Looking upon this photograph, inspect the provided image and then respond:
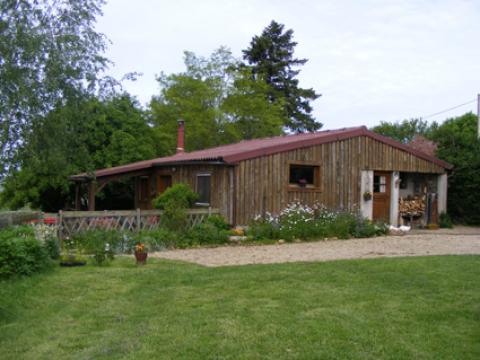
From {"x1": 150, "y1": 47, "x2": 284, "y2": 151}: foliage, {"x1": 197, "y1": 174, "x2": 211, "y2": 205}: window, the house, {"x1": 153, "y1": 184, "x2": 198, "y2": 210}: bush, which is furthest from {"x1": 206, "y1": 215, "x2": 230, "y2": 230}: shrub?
{"x1": 150, "y1": 47, "x2": 284, "y2": 151}: foliage

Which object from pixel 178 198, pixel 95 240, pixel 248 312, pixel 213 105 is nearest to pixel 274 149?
pixel 178 198

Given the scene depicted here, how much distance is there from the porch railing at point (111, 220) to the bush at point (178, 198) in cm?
68

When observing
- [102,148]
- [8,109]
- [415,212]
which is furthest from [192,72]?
[8,109]

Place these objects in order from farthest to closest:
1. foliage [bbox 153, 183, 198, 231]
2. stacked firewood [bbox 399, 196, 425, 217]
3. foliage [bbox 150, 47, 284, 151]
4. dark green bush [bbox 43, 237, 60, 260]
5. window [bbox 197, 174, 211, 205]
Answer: foliage [bbox 150, 47, 284, 151], stacked firewood [bbox 399, 196, 425, 217], window [bbox 197, 174, 211, 205], foliage [bbox 153, 183, 198, 231], dark green bush [bbox 43, 237, 60, 260]

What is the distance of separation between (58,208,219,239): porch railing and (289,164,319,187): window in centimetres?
377

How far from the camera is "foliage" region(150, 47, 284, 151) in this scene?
34.1 metres

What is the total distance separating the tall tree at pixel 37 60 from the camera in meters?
10.6

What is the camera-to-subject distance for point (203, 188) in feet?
57.9

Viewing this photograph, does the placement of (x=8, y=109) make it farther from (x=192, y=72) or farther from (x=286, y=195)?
(x=192, y=72)

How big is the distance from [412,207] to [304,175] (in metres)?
4.59

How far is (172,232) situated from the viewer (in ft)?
45.8

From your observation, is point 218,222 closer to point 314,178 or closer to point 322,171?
point 314,178

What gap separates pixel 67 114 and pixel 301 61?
1464 inches

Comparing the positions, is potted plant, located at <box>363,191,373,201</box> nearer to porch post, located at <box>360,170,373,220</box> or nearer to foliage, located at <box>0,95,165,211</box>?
porch post, located at <box>360,170,373,220</box>
